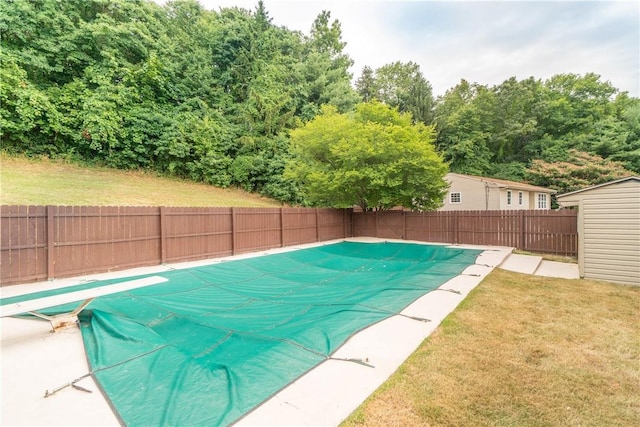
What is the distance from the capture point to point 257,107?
19.7m

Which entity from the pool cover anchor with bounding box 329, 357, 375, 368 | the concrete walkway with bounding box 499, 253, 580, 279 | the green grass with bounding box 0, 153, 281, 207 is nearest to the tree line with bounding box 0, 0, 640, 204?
the green grass with bounding box 0, 153, 281, 207

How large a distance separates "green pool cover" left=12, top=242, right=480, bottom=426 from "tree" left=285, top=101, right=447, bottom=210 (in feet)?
21.4

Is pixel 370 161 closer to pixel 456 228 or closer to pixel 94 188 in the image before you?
pixel 456 228

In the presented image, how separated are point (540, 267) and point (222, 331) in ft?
27.5

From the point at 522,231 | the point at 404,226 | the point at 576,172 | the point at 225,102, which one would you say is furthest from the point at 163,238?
the point at 576,172

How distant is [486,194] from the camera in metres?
16.8

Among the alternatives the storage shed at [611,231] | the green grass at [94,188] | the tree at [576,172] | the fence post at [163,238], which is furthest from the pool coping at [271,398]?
the tree at [576,172]

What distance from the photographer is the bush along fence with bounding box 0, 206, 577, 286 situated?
586cm

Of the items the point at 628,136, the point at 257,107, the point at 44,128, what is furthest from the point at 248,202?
the point at 628,136

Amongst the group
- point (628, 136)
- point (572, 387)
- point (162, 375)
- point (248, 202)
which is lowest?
point (572, 387)

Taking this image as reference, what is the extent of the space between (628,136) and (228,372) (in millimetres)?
28941

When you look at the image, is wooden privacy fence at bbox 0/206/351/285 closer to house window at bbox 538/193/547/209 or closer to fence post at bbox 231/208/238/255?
fence post at bbox 231/208/238/255

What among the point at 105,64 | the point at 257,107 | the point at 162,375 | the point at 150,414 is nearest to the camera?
the point at 150,414

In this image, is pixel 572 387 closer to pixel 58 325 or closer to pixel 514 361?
pixel 514 361
